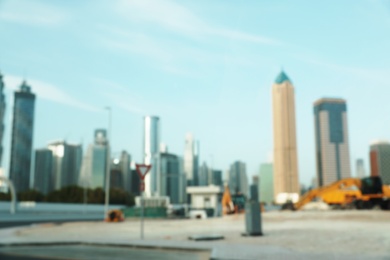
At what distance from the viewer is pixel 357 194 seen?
57.1 m

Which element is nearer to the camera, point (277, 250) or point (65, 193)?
point (277, 250)

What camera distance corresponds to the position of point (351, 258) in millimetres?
11586

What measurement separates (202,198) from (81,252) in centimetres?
7409

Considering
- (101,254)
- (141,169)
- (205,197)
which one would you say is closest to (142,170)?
(141,169)

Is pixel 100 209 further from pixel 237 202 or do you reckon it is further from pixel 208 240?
pixel 208 240

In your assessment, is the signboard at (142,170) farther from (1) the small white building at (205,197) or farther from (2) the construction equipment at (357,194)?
(1) the small white building at (205,197)

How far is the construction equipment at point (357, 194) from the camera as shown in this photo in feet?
171

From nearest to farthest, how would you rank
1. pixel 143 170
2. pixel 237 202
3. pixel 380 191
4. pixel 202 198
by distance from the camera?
pixel 143 170
pixel 380 191
pixel 237 202
pixel 202 198

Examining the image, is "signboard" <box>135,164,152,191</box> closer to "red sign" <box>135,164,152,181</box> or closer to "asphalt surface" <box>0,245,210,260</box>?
"red sign" <box>135,164,152,181</box>

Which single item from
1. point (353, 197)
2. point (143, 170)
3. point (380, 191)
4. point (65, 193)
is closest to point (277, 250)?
point (143, 170)

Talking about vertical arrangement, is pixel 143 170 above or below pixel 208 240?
above

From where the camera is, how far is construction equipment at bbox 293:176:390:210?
171ft

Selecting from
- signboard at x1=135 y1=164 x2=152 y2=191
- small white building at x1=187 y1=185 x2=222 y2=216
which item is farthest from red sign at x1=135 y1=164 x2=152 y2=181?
small white building at x1=187 y1=185 x2=222 y2=216

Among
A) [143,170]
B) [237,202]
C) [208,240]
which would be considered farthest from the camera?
[237,202]
